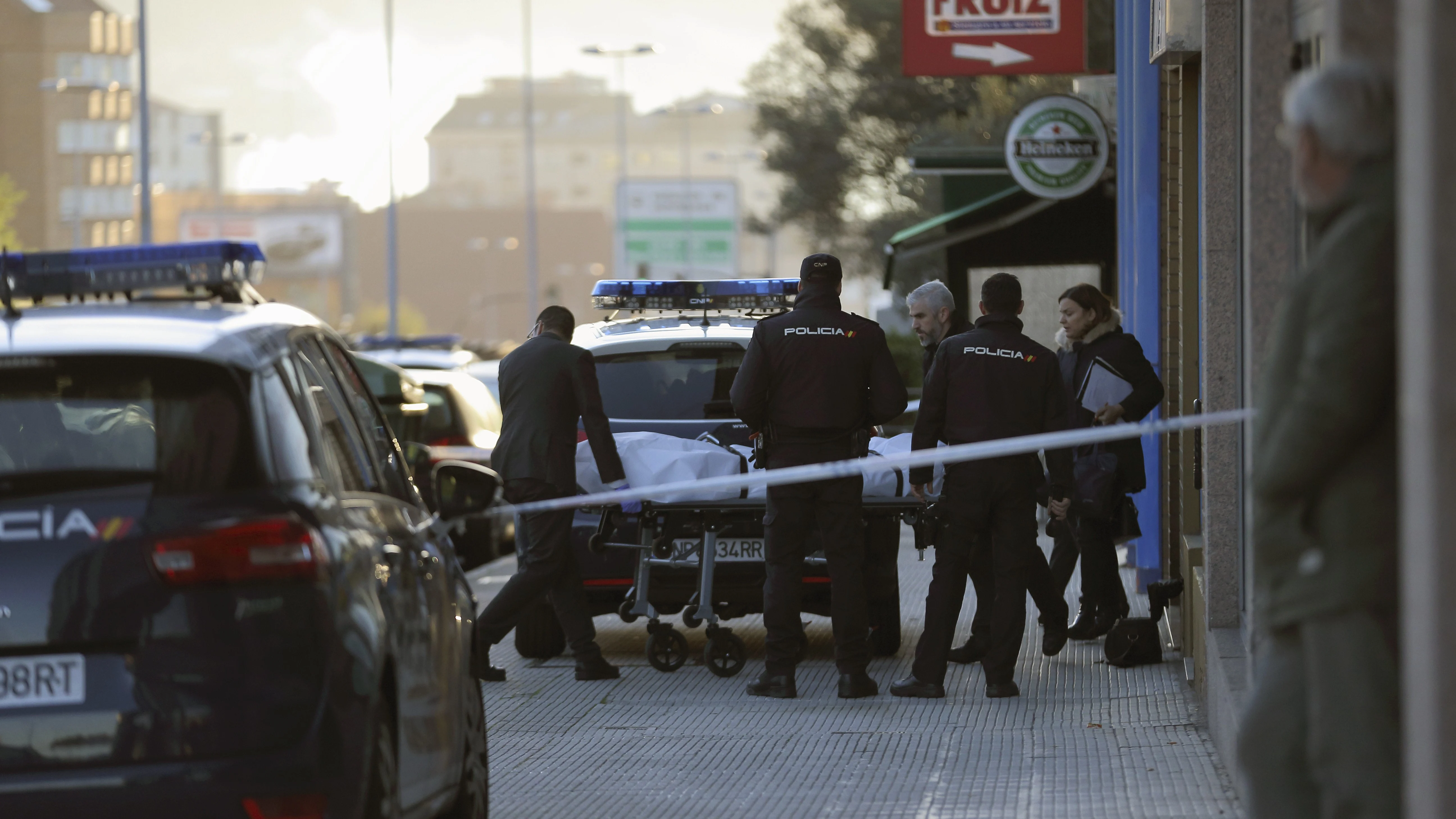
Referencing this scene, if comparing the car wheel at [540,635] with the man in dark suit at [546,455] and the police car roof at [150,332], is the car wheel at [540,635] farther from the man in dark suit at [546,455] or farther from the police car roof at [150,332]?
the police car roof at [150,332]

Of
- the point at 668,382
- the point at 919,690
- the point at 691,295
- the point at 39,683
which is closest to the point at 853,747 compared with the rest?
the point at 919,690

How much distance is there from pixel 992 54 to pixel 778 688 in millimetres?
7706

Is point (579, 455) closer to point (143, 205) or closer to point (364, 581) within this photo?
point (364, 581)

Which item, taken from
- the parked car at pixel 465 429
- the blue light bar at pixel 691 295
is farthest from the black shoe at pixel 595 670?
the parked car at pixel 465 429

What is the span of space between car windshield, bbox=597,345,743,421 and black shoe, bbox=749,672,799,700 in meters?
1.74

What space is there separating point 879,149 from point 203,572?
34.2 m

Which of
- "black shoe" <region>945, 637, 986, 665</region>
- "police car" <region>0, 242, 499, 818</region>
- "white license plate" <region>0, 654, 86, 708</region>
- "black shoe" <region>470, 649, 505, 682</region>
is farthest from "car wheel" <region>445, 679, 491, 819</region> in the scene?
"black shoe" <region>945, 637, 986, 665</region>

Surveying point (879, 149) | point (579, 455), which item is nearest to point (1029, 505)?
point (579, 455)

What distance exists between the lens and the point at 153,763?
4113 millimetres

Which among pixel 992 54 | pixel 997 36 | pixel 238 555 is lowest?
pixel 238 555

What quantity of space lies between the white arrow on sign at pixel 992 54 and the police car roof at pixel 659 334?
5226 mm

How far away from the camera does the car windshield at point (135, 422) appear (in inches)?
171

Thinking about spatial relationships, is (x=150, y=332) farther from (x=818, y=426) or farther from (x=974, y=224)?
(x=974, y=224)

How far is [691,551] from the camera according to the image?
9.80 meters
